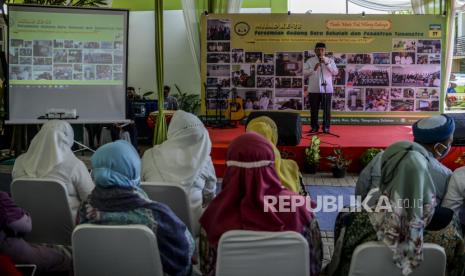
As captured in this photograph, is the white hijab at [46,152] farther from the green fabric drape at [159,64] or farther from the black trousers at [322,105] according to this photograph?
the black trousers at [322,105]

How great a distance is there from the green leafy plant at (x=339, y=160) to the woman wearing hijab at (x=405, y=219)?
12.7ft

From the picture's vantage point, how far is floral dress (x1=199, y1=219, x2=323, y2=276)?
1.98 meters

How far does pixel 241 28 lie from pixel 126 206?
23.2 feet

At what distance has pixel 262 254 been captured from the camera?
5.87 ft

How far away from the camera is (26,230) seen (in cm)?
236

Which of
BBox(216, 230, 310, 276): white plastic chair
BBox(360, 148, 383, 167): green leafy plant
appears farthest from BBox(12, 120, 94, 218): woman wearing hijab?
BBox(360, 148, 383, 167): green leafy plant

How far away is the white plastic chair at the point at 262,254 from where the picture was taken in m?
1.76

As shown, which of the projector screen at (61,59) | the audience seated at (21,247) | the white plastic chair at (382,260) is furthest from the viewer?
the projector screen at (61,59)

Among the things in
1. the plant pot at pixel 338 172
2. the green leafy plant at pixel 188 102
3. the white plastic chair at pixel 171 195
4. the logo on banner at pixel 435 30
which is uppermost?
the logo on banner at pixel 435 30

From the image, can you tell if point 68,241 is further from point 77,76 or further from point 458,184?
point 77,76

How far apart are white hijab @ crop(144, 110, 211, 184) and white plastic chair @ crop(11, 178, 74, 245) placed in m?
0.55

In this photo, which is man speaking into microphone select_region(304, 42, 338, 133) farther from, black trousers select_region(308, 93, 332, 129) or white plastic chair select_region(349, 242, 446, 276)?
white plastic chair select_region(349, 242, 446, 276)

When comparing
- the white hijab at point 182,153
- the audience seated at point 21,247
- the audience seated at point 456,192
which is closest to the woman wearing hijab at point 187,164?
the white hijab at point 182,153

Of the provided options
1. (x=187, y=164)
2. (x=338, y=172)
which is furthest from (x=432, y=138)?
(x=338, y=172)
